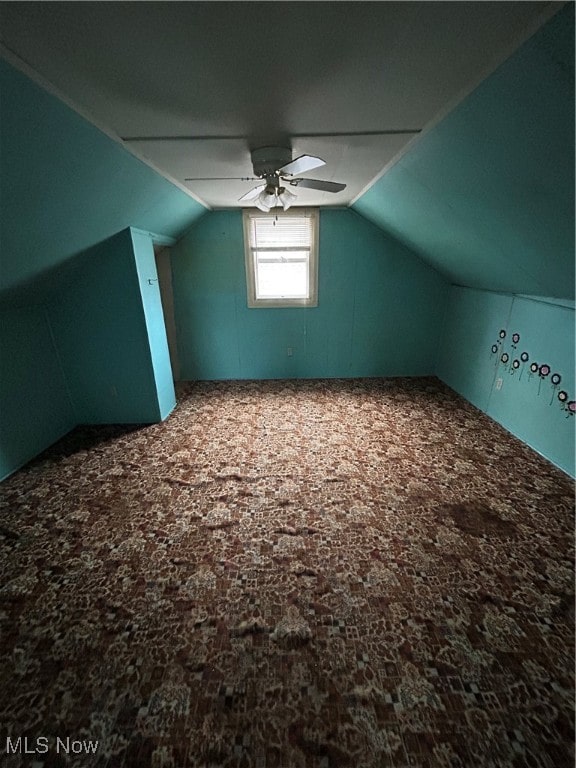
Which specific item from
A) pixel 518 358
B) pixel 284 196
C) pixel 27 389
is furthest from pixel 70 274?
pixel 518 358

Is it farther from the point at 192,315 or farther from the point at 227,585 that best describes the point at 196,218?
the point at 227,585

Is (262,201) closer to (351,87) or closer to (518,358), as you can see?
(351,87)

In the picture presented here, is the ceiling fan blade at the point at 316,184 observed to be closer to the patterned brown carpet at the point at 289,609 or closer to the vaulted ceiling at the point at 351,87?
the vaulted ceiling at the point at 351,87

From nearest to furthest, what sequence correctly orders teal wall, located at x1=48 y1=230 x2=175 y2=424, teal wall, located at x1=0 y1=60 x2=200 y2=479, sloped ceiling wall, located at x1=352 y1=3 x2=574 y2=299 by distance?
sloped ceiling wall, located at x1=352 y1=3 x2=574 y2=299 < teal wall, located at x1=0 y1=60 x2=200 y2=479 < teal wall, located at x1=48 y1=230 x2=175 y2=424

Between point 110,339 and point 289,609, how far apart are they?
300 centimetres

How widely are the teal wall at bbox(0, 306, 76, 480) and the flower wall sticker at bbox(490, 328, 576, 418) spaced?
15.3ft

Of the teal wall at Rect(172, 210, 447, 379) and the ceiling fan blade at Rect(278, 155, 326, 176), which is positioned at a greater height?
the ceiling fan blade at Rect(278, 155, 326, 176)

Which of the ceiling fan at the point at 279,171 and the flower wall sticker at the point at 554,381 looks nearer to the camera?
the ceiling fan at the point at 279,171

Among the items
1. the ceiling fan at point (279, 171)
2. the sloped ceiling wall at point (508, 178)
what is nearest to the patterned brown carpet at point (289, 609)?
the sloped ceiling wall at point (508, 178)

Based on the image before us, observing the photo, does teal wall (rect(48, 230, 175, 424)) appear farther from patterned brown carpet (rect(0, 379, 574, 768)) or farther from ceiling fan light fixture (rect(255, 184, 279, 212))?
ceiling fan light fixture (rect(255, 184, 279, 212))

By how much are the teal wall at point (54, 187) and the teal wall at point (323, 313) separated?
1.38m

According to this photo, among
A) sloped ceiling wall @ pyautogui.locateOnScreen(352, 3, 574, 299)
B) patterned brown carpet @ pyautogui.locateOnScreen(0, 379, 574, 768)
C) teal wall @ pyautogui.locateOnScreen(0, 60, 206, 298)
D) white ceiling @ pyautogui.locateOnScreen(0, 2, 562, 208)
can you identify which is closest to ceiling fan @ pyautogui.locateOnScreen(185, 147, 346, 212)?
white ceiling @ pyautogui.locateOnScreen(0, 2, 562, 208)

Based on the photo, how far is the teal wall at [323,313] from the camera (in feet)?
13.5

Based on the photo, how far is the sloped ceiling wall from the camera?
3.54 ft
